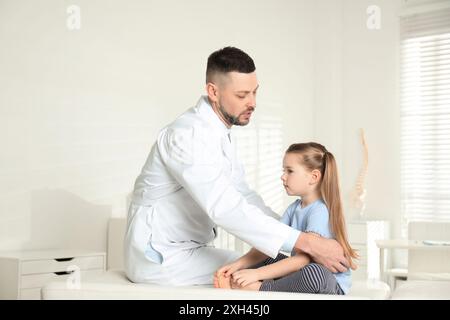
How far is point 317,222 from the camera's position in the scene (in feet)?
6.41

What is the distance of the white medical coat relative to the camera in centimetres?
183

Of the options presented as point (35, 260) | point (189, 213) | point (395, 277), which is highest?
point (189, 213)

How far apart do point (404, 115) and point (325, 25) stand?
110cm

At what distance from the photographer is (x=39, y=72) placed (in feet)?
12.1

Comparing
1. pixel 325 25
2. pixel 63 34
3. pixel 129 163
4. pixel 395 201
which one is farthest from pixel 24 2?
pixel 395 201

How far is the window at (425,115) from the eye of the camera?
16.7ft

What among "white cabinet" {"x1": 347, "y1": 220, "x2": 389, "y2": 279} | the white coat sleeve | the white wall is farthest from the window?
the white coat sleeve

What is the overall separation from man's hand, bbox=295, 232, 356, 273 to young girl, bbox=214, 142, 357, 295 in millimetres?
36

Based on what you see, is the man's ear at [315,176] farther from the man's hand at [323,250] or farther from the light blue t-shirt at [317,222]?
the man's hand at [323,250]

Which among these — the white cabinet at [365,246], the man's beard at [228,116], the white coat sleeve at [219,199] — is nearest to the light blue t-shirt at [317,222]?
the white coat sleeve at [219,199]

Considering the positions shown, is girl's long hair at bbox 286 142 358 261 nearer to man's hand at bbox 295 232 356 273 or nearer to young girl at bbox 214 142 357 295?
young girl at bbox 214 142 357 295

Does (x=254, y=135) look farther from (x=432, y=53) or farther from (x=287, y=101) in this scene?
(x=432, y=53)

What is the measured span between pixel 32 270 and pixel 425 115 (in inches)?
134

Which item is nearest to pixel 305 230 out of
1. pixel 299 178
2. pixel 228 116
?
pixel 299 178
